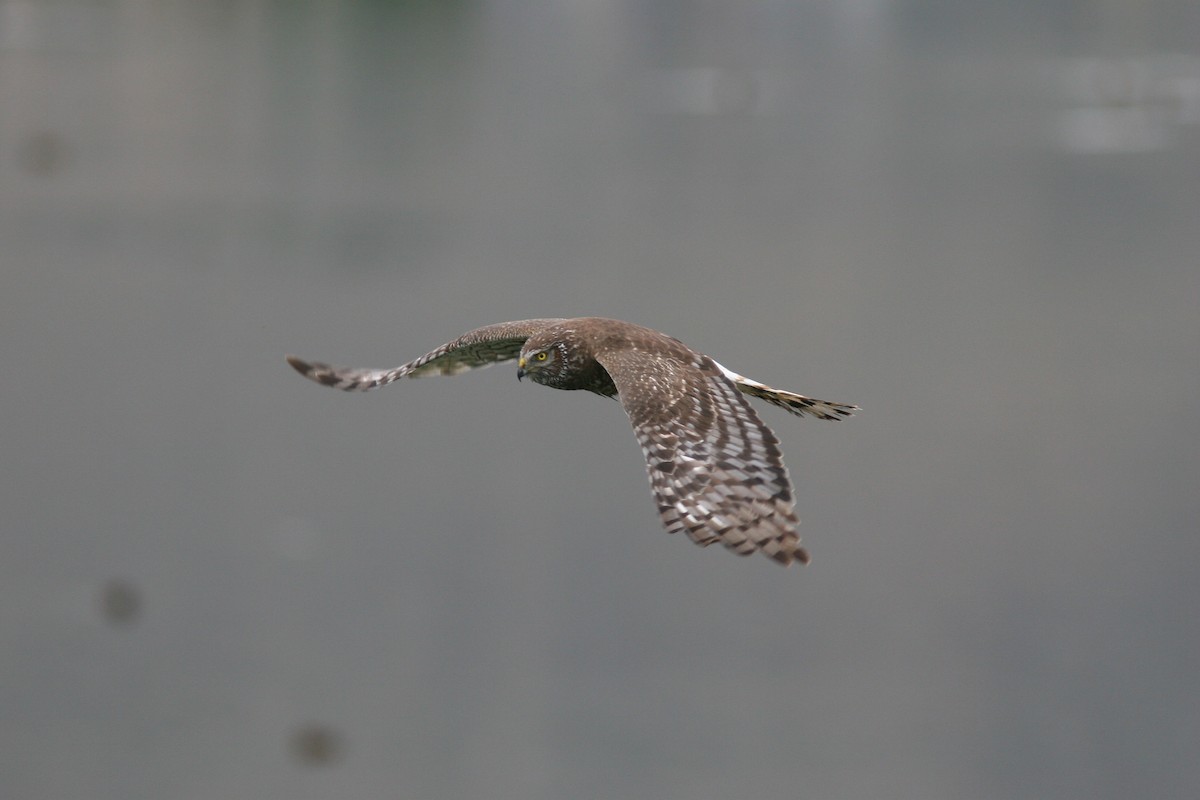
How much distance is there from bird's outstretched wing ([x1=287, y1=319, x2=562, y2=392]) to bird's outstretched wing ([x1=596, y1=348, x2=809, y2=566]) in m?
0.77

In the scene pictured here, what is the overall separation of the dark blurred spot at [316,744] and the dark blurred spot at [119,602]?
2408mm

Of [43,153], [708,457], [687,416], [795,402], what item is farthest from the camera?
[43,153]

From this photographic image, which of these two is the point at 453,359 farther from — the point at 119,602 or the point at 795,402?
the point at 119,602

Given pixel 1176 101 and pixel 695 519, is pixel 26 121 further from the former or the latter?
pixel 695 519

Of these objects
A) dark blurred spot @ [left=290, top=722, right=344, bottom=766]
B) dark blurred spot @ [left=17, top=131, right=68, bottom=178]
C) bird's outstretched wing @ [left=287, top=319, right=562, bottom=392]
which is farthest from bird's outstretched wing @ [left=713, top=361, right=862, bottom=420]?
dark blurred spot @ [left=17, top=131, right=68, bottom=178]

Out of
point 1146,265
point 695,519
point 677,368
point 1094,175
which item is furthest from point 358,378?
point 1094,175

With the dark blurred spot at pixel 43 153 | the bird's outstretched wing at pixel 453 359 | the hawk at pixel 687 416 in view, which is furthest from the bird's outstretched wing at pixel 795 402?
the dark blurred spot at pixel 43 153

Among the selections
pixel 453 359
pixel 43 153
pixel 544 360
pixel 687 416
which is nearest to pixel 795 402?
pixel 687 416

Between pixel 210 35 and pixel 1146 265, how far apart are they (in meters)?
13.4

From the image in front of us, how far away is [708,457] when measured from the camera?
4426 mm

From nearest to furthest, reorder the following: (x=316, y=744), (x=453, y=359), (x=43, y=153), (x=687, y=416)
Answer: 1. (x=687, y=416)
2. (x=453, y=359)
3. (x=316, y=744)
4. (x=43, y=153)

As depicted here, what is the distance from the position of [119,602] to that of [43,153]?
23.3 feet

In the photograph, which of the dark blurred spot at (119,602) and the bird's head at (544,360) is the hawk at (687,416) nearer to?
the bird's head at (544,360)

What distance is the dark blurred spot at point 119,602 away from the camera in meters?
17.7
